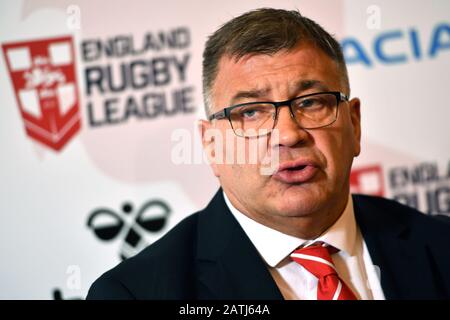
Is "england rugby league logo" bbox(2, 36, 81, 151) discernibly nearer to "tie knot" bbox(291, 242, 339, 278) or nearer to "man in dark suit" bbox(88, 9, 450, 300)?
"man in dark suit" bbox(88, 9, 450, 300)

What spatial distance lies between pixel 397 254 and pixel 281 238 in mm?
262

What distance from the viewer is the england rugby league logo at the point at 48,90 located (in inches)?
78.7

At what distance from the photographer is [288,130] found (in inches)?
43.9

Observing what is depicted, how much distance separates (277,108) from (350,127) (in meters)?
0.22

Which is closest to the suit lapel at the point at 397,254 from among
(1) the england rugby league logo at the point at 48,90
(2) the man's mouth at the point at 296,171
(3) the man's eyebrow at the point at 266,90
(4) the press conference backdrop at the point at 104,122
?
(2) the man's mouth at the point at 296,171

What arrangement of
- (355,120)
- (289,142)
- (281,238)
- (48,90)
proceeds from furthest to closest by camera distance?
(48,90) → (355,120) → (281,238) → (289,142)

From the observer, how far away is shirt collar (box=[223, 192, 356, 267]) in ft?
3.88

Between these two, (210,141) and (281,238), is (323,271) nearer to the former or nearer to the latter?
(281,238)

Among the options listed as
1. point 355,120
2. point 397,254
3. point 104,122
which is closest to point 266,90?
point 355,120

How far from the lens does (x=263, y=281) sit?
1121 mm

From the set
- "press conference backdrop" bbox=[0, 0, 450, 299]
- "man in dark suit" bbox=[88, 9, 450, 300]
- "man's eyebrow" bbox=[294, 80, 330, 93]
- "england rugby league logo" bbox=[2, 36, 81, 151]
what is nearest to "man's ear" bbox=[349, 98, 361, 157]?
"man in dark suit" bbox=[88, 9, 450, 300]
